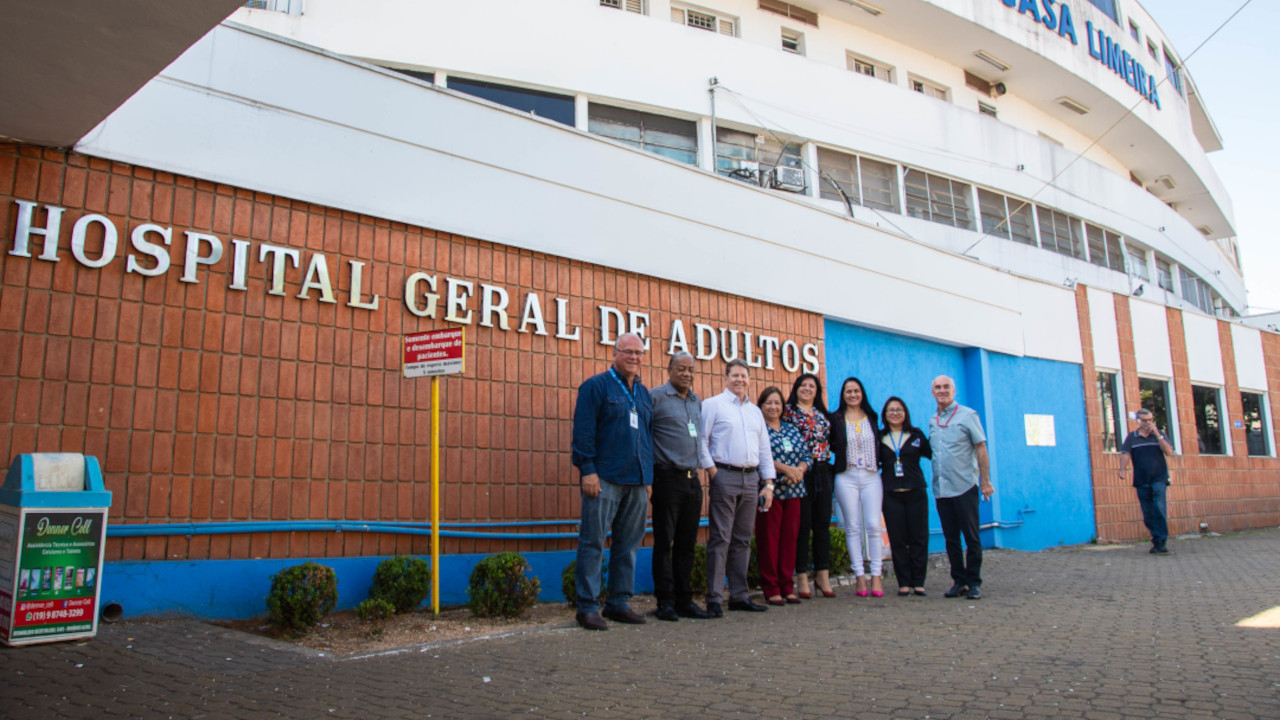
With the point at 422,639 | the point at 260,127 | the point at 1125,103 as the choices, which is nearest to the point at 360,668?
the point at 422,639

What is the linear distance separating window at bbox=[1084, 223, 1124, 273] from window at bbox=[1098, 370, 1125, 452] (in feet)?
26.0

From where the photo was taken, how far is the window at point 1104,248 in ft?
72.6

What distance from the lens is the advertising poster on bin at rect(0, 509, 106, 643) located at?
14.3 ft

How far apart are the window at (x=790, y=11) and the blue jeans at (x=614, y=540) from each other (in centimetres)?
1357

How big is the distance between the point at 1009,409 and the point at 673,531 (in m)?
8.43

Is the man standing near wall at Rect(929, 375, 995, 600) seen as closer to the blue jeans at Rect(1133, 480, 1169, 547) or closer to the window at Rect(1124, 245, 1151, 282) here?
the blue jeans at Rect(1133, 480, 1169, 547)

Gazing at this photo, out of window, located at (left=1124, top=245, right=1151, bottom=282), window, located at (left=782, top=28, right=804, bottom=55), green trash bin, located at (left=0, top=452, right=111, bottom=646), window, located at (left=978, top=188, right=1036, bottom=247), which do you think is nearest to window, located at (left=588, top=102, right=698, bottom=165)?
window, located at (left=782, top=28, right=804, bottom=55)

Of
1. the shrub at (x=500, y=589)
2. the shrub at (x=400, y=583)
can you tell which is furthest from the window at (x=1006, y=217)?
the shrub at (x=400, y=583)

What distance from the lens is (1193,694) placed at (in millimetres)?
3801

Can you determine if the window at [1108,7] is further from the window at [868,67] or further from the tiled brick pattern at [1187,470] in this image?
the tiled brick pattern at [1187,470]

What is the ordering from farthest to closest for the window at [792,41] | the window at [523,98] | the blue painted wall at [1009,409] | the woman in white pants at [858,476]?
the window at [792,41] < the window at [523,98] < the blue painted wall at [1009,409] < the woman in white pants at [858,476]

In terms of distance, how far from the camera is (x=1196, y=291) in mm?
28625

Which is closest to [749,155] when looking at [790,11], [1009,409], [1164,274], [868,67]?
[790,11]

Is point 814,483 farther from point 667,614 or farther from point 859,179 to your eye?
point 859,179
